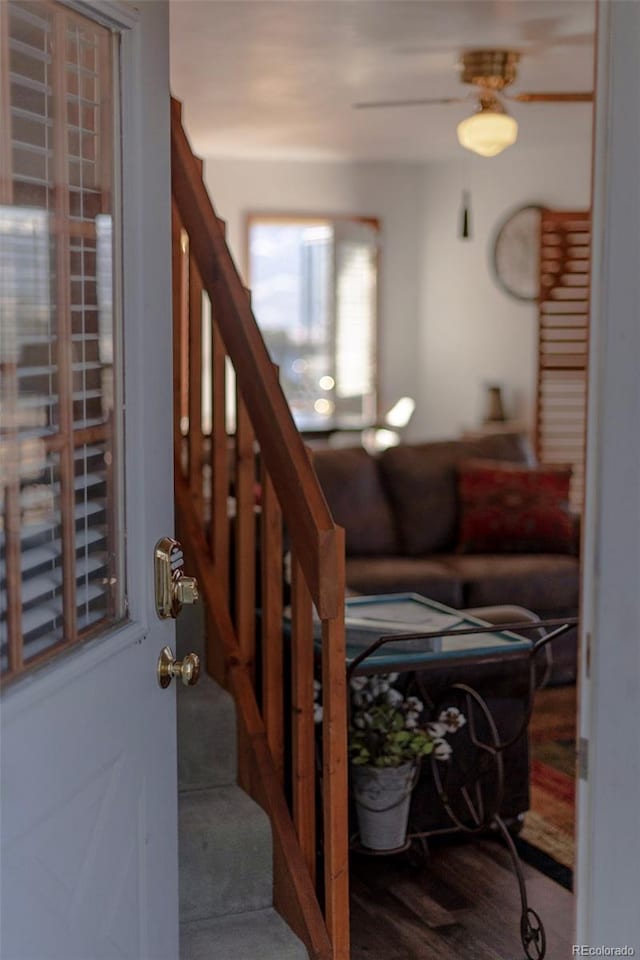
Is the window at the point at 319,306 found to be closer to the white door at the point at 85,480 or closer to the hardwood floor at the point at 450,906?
the hardwood floor at the point at 450,906

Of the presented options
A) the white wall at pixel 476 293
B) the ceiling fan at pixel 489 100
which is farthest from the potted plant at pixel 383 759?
the white wall at pixel 476 293

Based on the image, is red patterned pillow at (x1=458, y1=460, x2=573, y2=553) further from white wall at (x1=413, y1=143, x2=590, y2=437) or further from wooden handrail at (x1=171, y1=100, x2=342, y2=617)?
wooden handrail at (x1=171, y1=100, x2=342, y2=617)

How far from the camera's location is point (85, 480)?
69.9 inches

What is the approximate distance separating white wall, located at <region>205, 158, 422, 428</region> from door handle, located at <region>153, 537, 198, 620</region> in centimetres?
705

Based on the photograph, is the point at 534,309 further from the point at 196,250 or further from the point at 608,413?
the point at 608,413

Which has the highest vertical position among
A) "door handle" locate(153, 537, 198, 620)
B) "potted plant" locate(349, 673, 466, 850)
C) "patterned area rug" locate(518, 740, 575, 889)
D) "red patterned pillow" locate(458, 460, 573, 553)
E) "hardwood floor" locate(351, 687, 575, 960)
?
"door handle" locate(153, 537, 198, 620)

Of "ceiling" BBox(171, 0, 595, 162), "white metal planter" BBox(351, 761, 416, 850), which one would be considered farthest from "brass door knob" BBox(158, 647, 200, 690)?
"ceiling" BBox(171, 0, 595, 162)

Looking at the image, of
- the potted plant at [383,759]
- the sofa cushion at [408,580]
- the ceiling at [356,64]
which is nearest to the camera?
the potted plant at [383,759]

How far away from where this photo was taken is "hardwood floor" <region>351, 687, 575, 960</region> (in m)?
2.85

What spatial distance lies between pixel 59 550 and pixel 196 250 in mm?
1201

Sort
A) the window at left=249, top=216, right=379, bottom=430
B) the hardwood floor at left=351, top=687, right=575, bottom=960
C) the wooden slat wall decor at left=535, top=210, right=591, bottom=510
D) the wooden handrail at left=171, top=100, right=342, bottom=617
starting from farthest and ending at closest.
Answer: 1. the window at left=249, top=216, right=379, bottom=430
2. the wooden slat wall decor at left=535, top=210, right=591, bottom=510
3. the hardwood floor at left=351, top=687, right=575, bottom=960
4. the wooden handrail at left=171, top=100, right=342, bottom=617

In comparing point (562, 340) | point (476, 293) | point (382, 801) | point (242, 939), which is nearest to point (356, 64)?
point (562, 340)

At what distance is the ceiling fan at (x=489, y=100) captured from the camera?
193 inches

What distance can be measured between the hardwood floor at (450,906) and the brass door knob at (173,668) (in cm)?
118
